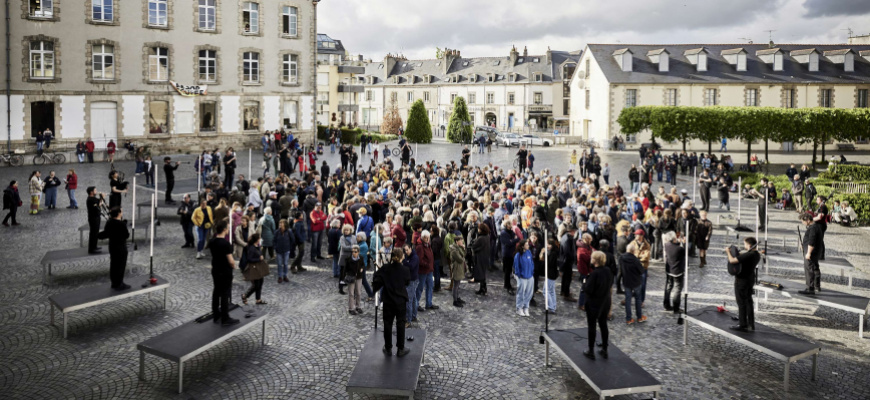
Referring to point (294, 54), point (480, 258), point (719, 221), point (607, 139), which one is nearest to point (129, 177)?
point (294, 54)

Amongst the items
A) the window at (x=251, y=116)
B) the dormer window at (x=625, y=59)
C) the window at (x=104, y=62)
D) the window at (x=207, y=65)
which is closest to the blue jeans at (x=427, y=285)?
the window at (x=104, y=62)

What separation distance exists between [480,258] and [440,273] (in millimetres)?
1587

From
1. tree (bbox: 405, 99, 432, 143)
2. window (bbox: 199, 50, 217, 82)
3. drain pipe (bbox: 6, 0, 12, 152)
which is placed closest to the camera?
drain pipe (bbox: 6, 0, 12, 152)

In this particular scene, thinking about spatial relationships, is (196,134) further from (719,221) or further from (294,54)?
→ (719,221)

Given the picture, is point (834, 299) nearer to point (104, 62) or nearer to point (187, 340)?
point (187, 340)

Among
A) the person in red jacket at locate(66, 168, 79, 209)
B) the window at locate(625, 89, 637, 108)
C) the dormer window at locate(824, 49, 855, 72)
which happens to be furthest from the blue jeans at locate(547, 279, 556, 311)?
the dormer window at locate(824, 49, 855, 72)

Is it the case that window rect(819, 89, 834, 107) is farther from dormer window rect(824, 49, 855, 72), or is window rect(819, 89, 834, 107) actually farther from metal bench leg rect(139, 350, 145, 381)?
metal bench leg rect(139, 350, 145, 381)

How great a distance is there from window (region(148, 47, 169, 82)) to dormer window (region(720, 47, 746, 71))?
44.8 metres

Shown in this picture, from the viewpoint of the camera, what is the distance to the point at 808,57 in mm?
54281

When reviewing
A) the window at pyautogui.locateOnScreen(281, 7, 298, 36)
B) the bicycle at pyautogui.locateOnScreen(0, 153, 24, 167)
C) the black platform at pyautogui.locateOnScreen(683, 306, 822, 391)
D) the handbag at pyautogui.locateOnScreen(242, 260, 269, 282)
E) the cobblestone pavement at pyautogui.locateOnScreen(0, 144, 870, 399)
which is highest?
the window at pyautogui.locateOnScreen(281, 7, 298, 36)

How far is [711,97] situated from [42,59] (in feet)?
159

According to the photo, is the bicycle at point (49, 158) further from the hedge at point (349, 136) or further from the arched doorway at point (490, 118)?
the arched doorway at point (490, 118)

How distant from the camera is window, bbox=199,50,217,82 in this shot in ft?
127

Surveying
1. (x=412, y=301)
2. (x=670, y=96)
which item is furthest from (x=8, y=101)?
(x=670, y=96)
